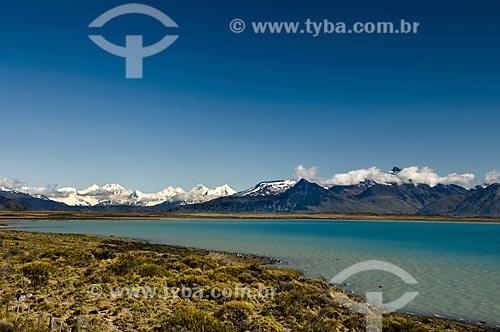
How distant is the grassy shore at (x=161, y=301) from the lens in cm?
1797

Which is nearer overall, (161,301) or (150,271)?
(161,301)

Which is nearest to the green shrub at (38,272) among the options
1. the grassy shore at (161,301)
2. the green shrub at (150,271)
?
the grassy shore at (161,301)

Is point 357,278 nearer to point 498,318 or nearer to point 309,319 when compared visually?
point 498,318

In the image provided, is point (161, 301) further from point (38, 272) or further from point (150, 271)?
point (38, 272)

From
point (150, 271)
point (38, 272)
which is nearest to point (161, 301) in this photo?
point (150, 271)

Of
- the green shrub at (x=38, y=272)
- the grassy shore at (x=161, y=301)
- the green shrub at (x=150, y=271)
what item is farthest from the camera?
the green shrub at (x=150, y=271)

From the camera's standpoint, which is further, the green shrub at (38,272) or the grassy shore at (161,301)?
the green shrub at (38,272)

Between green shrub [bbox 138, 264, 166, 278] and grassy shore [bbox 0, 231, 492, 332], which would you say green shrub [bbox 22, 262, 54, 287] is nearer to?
grassy shore [bbox 0, 231, 492, 332]

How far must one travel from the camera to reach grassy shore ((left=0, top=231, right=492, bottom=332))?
17969mm

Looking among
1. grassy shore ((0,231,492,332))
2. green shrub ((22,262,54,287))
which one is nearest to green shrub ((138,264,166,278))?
grassy shore ((0,231,492,332))

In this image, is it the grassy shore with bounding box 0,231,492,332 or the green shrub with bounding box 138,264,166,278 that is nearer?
the grassy shore with bounding box 0,231,492,332

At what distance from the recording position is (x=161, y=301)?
21.2m

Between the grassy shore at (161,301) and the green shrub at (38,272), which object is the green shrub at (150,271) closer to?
the grassy shore at (161,301)

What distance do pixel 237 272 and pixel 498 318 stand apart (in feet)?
60.7
